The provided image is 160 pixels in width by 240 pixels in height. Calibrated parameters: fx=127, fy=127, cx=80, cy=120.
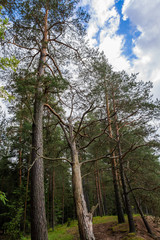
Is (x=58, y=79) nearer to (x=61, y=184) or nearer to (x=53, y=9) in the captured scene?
(x=53, y=9)

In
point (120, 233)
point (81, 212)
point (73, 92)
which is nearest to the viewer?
point (81, 212)

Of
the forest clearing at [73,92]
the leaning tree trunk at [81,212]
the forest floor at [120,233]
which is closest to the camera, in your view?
the leaning tree trunk at [81,212]

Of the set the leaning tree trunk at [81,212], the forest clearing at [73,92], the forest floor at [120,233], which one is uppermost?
the forest clearing at [73,92]

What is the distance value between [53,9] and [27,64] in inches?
105

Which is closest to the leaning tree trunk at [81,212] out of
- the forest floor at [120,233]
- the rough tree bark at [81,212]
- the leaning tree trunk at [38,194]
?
the rough tree bark at [81,212]

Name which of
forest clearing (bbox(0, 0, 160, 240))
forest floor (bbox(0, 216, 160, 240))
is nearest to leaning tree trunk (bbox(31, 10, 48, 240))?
forest clearing (bbox(0, 0, 160, 240))

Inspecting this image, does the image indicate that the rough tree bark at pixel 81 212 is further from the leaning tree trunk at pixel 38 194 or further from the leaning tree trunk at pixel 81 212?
the leaning tree trunk at pixel 38 194

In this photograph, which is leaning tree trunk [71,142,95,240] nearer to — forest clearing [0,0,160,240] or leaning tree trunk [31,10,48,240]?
forest clearing [0,0,160,240]

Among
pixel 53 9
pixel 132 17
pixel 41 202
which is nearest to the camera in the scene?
pixel 41 202

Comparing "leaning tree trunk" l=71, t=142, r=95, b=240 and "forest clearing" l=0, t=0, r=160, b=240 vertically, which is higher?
"forest clearing" l=0, t=0, r=160, b=240

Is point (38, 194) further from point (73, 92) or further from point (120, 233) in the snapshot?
point (120, 233)

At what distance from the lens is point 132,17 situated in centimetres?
727

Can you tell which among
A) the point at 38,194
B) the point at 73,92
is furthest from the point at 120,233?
the point at 73,92

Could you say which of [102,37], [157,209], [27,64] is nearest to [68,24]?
[102,37]
